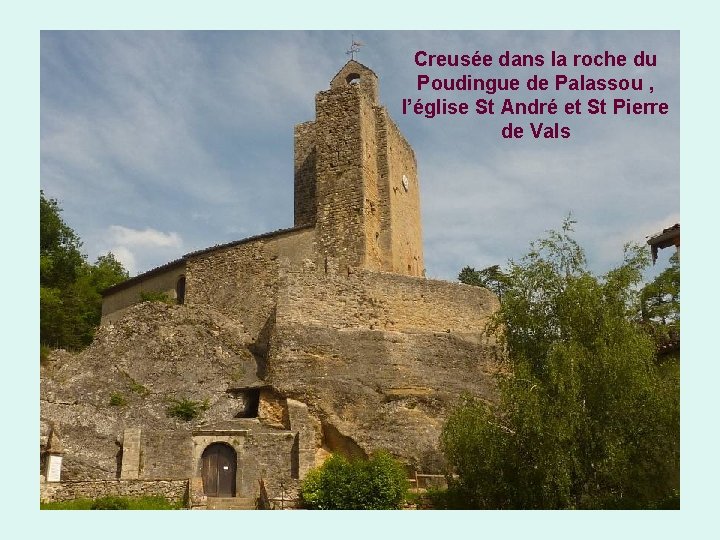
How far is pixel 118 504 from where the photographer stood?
20562mm

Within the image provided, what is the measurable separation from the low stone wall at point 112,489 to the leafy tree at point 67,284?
A: 1300 cm

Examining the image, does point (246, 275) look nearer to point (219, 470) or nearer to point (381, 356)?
point (381, 356)

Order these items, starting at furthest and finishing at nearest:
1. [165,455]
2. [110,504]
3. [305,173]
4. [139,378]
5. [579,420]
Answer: [305,173] < [139,378] < [165,455] < [110,504] < [579,420]

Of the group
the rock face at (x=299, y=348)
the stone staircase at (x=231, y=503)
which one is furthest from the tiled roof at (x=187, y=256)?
the stone staircase at (x=231, y=503)

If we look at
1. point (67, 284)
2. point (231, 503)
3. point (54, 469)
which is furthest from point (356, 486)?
point (67, 284)

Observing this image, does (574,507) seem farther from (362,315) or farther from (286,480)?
(362,315)

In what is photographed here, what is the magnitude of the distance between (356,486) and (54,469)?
26.9 ft

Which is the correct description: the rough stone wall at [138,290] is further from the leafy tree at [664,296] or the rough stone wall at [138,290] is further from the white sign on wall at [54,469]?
the leafy tree at [664,296]

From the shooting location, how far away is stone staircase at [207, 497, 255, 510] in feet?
72.3

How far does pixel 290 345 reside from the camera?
27719 millimetres

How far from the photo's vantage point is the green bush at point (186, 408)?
2577 cm

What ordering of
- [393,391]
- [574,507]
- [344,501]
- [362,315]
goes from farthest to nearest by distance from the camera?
1. [362,315]
2. [393,391]
3. [344,501]
4. [574,507]

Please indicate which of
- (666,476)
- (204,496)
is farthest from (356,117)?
(666,476)

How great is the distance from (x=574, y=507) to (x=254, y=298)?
17.3 metres
